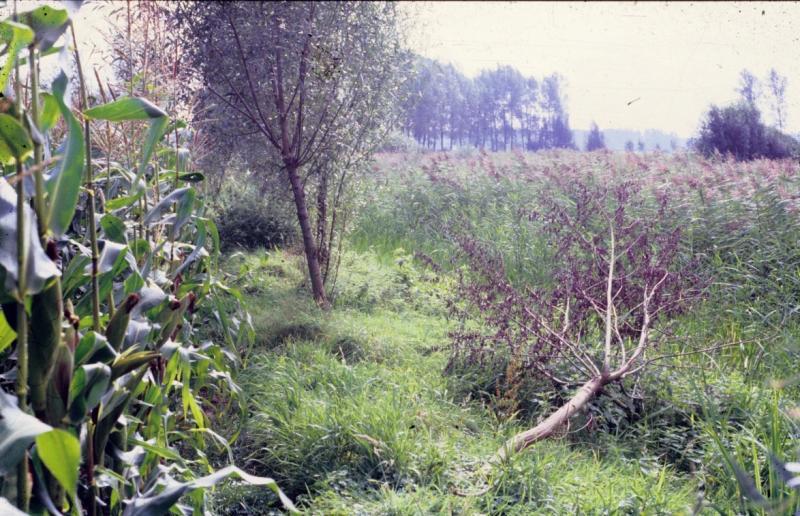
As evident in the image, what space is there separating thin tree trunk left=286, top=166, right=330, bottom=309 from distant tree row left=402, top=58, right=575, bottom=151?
19.5ft

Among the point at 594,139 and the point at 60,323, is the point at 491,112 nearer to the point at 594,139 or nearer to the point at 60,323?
the point at 594,139

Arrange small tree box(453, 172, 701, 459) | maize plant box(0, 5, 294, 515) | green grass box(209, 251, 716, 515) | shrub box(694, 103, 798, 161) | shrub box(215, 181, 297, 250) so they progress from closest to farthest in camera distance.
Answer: maize plant box(0, 5, 294, 515)
green grass box(209, 251, 716, 515)
small tree box(453, 172, 701, 459)
shrub box(694, 103, 798, 161)
shrub box(215, 181, 297, 250)

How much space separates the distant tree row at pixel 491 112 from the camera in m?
14.3

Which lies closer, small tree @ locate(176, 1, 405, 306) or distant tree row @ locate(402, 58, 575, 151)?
small tree @ locate(176, 1, 405, 306)

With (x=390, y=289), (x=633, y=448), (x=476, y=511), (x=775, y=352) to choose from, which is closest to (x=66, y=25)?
(x=476, y=511)

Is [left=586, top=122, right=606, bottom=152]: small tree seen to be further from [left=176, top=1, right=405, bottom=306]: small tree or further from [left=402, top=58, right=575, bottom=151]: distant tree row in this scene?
[left=176, top=1, right=405, bottom=306]: small tree

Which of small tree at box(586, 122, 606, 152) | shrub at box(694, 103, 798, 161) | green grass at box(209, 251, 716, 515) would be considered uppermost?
small tree at box(586, 122, 606, 152)

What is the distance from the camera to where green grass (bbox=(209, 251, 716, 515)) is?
2.52 metres

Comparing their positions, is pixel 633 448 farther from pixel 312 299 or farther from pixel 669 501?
pixel 312 299

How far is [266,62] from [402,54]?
144 cm

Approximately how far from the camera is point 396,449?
2.81m

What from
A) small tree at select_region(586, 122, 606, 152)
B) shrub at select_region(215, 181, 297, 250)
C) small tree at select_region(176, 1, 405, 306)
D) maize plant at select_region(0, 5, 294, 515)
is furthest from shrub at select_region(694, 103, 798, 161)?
maize plant at select_region(0, 5, 294, 515)

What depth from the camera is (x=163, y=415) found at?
6.81 feet

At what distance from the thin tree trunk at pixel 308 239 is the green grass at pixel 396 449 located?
0.92 m
